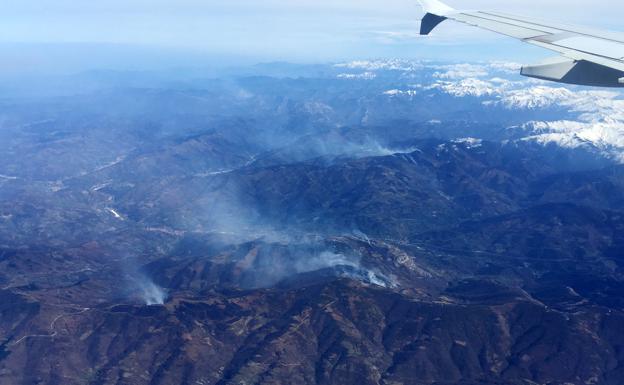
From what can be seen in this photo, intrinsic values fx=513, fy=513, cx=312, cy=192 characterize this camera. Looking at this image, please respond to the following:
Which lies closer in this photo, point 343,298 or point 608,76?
point 608,76

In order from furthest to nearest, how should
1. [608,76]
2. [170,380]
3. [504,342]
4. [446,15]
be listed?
[504,342] → [170,380] → [446,15] → [608,76]

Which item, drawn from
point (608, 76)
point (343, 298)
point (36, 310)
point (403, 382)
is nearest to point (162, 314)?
point (36, 310)

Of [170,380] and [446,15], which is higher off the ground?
[446,15]

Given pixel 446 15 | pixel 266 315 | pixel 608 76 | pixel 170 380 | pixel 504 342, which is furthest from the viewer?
pixel 266 315

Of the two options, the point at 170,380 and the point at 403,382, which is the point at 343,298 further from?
the point at 170,380

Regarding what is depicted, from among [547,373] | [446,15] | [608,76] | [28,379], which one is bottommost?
[547,373]

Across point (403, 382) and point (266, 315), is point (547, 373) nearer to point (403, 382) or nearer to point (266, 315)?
point (403, 382)
